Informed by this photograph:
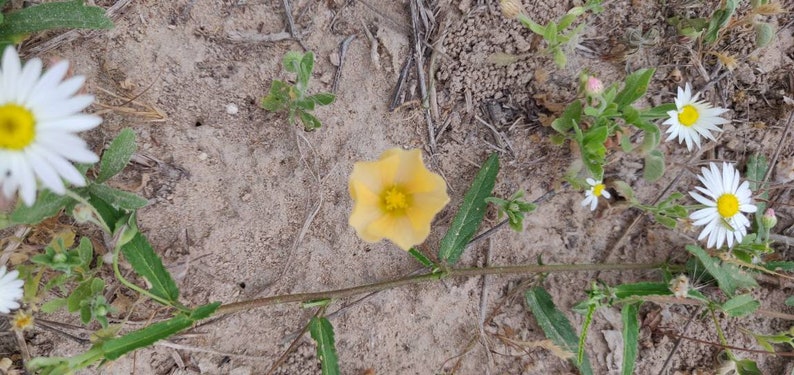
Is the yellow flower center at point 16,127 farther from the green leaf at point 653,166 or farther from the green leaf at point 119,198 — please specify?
the green leaf at point 653,166

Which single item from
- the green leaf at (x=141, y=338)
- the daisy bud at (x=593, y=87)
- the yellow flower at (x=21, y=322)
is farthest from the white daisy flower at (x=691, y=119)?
the yellow flower at (x=21, y=322)

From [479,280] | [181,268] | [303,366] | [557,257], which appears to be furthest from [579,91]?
[181,268]

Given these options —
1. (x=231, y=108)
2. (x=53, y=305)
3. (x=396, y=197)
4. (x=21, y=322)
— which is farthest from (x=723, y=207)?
(x=21, y=322)

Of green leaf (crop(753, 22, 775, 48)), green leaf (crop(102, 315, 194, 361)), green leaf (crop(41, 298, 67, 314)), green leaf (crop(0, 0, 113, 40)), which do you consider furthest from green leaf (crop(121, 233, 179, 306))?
green leaf (crop(753, 22, 775, 48))

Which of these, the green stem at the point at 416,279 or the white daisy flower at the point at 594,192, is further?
the white daisy flower at the point at 594,192

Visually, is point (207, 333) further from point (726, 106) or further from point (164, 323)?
point (726, 106)
